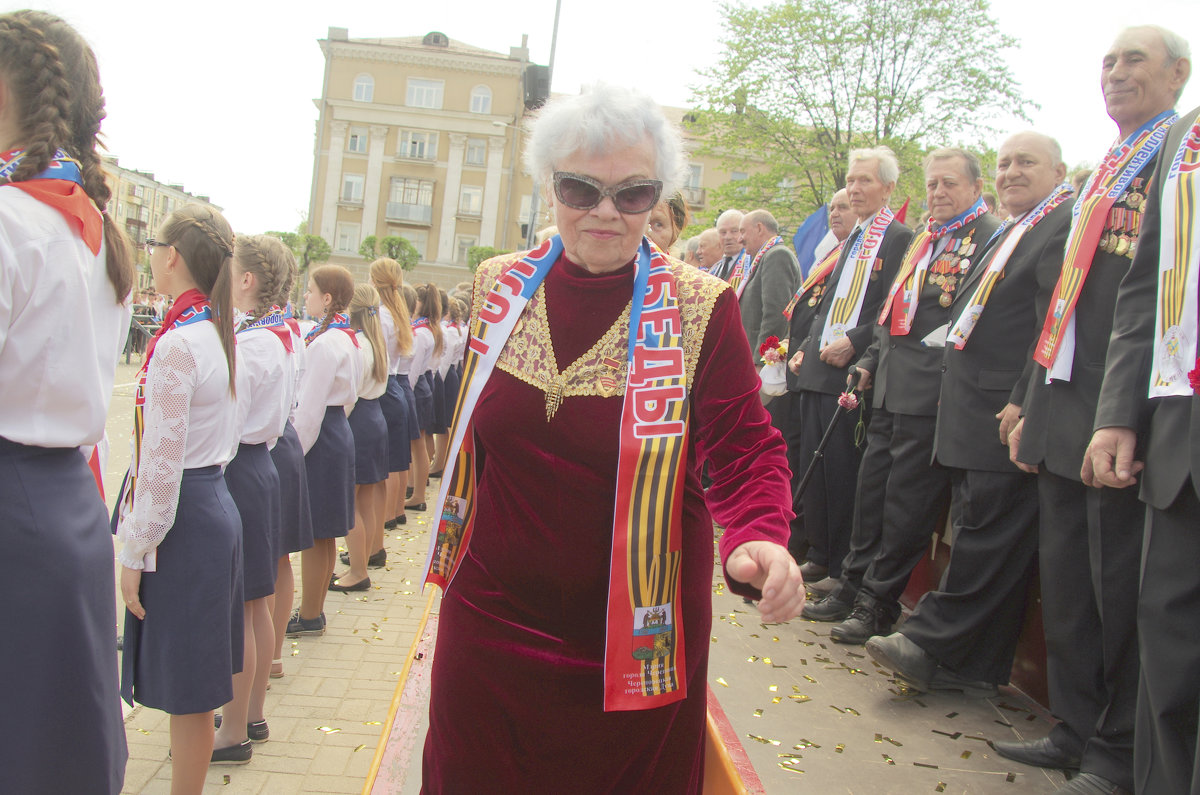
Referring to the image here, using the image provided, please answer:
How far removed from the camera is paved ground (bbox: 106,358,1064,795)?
3246 mm

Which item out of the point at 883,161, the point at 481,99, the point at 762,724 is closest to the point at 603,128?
the point at 762,724

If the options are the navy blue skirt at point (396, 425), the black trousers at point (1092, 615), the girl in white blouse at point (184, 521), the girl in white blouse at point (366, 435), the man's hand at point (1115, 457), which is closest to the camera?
the man's hand at point (1115, 457)

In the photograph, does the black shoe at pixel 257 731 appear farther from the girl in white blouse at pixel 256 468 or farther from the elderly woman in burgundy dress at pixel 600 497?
the elderly woman in burgundy dress at pixel 600 497

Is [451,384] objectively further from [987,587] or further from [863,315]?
[987,587]

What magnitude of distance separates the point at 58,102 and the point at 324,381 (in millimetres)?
3347

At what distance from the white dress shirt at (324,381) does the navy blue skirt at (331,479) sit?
9cm

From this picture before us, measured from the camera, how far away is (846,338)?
218 inches

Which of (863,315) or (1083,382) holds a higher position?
(863,315)

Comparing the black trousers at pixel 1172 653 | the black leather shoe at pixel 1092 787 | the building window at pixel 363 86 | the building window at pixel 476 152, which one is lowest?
the black leather shoe at pixel 1092 787

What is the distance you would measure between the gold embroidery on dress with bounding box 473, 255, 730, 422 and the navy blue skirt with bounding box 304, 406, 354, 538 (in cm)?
342

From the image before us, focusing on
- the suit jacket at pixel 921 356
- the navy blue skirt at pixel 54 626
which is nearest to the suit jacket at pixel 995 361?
the suit jacket at pixel 921 356

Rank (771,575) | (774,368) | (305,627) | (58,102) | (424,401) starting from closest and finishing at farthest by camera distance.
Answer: (771,575), (58,102), (305,627), (774,368), (424,401)

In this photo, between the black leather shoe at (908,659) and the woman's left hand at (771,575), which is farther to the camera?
the black leather shoe at (908,659)

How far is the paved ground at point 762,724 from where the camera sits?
3246 millimetres
